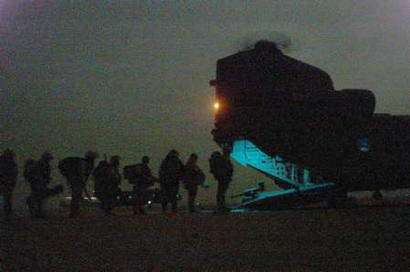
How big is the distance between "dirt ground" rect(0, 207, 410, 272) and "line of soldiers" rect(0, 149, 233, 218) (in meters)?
3.85

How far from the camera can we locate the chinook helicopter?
2056cm

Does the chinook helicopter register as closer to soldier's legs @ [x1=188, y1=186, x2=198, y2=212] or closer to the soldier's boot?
soldier's legs @ [x1=188, y1=186, x2=198, y2=212]

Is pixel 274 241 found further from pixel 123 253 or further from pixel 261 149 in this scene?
pixel 261 149

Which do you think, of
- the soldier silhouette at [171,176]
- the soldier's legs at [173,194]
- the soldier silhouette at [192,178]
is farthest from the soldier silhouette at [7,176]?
the soldier silhouette at [192,178]

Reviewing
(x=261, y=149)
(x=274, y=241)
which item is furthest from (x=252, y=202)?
(x=274, y=241)

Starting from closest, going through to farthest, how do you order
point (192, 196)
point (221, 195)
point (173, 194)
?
point (173, 194)
point (221, 195)
point (192, 196)

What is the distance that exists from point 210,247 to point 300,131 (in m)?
14.0

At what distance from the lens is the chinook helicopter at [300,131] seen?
2056cm

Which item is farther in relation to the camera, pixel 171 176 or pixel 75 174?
pixel 171 176

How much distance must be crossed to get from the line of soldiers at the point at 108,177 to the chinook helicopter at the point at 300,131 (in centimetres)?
439

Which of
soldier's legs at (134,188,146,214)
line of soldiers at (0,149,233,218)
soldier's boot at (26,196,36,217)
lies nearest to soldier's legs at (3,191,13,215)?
line of soldiers at (0,149,233,218)

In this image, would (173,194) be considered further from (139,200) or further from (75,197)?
(75,197)

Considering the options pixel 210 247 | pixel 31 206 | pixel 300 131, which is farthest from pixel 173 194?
pixel 210 247

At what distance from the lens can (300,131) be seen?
20.6 metres
